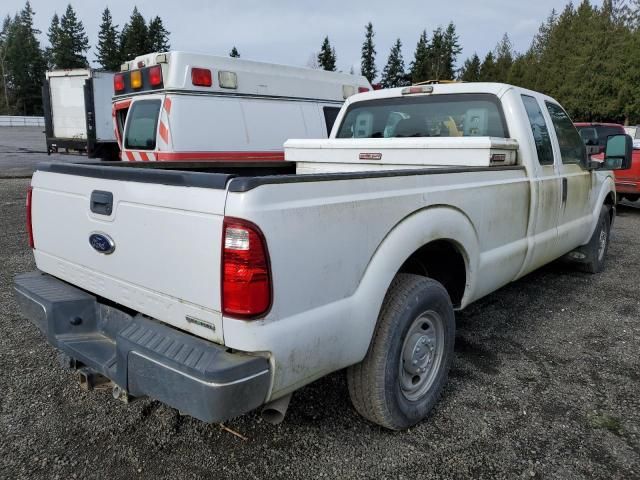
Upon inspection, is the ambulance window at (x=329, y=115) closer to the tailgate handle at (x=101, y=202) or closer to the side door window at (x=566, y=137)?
the side door window at (x=566, y=137)

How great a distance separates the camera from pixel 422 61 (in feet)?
232

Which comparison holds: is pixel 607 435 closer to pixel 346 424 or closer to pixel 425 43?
pixel 346 424

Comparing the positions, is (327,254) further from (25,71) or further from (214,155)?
(25,71)

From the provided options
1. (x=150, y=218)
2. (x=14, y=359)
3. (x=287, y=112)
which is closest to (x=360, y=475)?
(x=150, y=218)

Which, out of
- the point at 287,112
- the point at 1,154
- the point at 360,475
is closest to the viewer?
the point at 360,475

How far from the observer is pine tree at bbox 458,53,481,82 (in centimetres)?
6779

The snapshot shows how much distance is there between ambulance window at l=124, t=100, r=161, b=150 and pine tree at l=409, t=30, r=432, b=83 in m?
67.2

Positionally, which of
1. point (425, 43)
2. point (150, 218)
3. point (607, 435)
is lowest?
point (607, 435)

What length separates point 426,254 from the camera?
313 centimetres

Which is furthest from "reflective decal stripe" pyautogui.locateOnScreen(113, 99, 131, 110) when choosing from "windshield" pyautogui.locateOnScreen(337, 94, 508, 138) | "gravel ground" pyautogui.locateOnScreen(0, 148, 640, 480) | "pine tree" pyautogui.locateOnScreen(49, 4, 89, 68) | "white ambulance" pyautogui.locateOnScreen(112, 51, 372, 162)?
"pine tree" pyautogui.locateOnScreen(49, 4, 89, 68)

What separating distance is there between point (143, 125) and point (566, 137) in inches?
214

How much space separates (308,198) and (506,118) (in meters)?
2.48

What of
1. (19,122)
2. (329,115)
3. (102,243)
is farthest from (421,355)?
(19,122)

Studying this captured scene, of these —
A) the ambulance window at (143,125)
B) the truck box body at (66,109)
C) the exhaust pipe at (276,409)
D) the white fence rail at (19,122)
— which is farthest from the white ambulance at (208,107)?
the white fence rail at (19,122)
